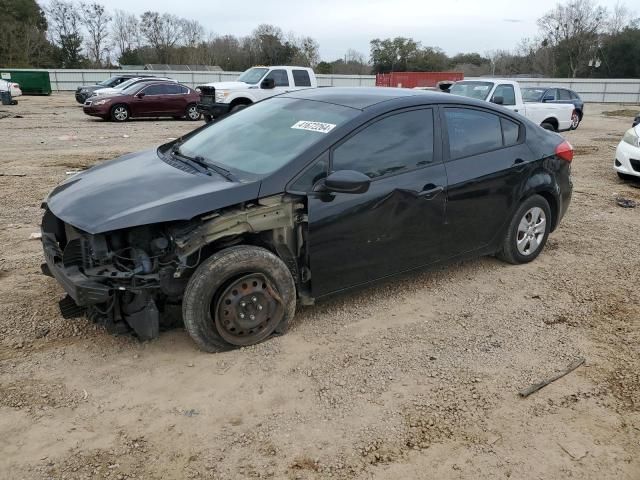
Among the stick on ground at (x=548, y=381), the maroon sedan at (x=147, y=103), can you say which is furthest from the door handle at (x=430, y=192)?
the maroon sedan at (x=147, y=103)

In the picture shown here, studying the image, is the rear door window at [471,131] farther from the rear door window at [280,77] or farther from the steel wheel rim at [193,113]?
the steel wheel rim at [193,113]

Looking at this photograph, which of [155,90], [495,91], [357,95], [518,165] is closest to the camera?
[357,95]

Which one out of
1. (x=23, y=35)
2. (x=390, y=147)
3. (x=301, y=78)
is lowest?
(x=390, y=147)

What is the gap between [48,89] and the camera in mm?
32281

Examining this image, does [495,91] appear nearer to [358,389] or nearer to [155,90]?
[358,389]

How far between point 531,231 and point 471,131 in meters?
1.27

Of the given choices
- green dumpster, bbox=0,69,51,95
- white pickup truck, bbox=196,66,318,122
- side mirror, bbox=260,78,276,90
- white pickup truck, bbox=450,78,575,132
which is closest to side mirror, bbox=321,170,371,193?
white pickup truck, bbox=450,78,575,132

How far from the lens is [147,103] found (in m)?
18.5

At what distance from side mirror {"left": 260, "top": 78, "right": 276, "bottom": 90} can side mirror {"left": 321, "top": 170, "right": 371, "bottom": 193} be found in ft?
44.8

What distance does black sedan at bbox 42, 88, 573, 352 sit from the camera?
3.21 metres

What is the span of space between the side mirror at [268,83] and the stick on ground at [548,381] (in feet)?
47.0

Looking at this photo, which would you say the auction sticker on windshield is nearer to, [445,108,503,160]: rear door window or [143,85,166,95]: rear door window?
[445,108,503,160]: rear door window

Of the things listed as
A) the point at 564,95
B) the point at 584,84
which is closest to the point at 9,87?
the point at 564,95

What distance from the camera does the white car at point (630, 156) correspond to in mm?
8414
